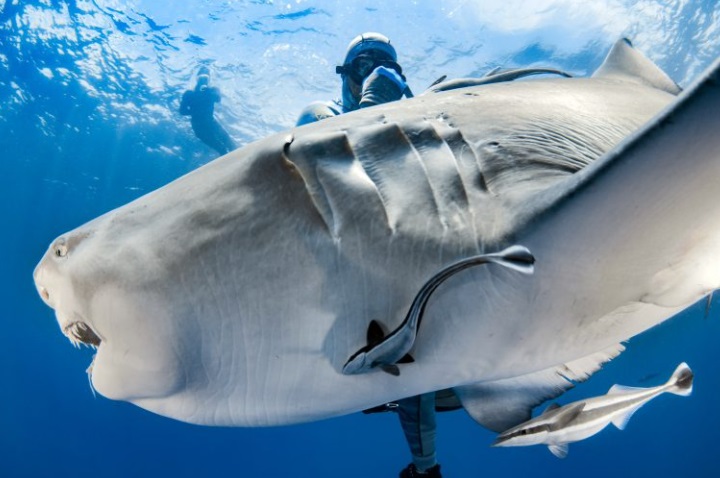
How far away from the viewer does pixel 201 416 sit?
131 centimetres

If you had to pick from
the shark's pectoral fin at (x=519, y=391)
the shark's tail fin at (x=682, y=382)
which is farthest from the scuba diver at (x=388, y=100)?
the shark's tail fin at (x=682, y=382)

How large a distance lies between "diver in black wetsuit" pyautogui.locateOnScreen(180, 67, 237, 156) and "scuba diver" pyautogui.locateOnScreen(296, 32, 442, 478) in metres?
12.7

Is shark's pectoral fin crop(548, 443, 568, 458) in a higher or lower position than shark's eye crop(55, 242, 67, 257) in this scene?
lower

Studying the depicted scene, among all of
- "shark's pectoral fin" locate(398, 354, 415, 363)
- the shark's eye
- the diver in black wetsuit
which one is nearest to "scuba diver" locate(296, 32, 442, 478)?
"shark's pectoral fin" locate(398, 354, 415, 363)

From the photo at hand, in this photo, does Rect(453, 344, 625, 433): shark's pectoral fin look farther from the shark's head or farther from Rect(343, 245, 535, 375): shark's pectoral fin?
the shark's head

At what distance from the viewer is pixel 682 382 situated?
2363 millimetres

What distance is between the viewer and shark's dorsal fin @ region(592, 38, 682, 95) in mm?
2533

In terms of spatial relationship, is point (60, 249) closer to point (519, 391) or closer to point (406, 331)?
point (406, 331)

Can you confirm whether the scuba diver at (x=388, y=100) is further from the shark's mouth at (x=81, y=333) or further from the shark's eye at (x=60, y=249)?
the shark's eye at (x=60, y=249)

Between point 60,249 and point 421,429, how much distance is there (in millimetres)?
3776

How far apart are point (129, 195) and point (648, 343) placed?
4117cm

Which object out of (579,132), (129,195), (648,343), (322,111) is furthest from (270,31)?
(648,343)

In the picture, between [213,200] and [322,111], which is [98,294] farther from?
[322,111]

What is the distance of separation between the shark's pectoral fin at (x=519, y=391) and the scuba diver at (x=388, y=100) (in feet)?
4.07
